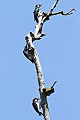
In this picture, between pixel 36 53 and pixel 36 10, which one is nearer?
pixel 36 53

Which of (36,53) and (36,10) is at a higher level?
(36,10)

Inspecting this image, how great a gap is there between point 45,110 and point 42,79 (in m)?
0.82

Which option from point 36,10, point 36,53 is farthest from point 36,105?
point 36,10

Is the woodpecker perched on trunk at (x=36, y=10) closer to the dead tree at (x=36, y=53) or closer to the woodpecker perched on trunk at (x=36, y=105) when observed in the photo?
the dead tree at (x=36, y=53)

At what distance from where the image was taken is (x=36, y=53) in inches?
394

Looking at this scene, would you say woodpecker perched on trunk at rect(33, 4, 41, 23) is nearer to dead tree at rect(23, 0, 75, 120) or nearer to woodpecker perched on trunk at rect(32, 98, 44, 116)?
dead tree at rect(23, 0, 75, 120)

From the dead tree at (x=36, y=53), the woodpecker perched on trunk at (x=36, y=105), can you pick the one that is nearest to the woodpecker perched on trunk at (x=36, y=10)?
the dead tree at (x=36, y=53)

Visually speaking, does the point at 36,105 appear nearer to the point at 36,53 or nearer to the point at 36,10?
the point at 36,53

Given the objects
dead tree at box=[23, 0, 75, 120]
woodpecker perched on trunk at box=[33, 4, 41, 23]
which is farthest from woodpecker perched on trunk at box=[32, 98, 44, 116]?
woodpecker perched on trunk at box=[33, 4, 41, 23]

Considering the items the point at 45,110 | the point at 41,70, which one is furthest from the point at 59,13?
the point at 45,110

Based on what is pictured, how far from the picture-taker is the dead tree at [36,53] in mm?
9133

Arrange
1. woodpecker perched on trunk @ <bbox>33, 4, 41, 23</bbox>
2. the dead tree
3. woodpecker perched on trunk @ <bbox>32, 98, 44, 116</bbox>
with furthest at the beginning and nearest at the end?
woodpecker perched on trunk @ <bbox>33, 4, 41, 23</bbox> < woodpecker perched on trunk @ <bbox>32, 98, 44, 116</bbox> < the dead tree

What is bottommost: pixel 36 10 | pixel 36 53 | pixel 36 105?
pixel 36 105

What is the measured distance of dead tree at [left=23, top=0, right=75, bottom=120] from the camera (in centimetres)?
913
